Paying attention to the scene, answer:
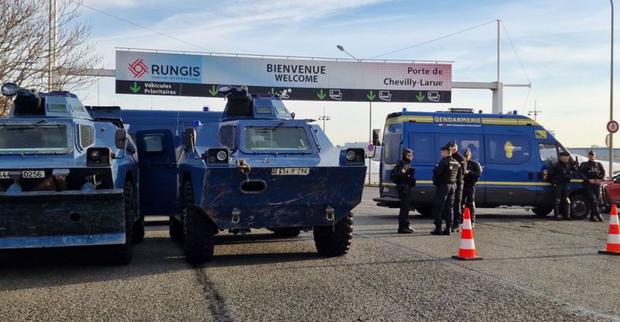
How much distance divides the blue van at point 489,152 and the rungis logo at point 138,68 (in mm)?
14138

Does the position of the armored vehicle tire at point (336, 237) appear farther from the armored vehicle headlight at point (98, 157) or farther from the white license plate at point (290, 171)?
the armored vehicle headlight at point (98, 157)

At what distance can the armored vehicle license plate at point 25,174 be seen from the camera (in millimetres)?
8164

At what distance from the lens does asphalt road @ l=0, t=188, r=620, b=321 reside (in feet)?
20.9

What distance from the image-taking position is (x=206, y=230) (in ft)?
30.5

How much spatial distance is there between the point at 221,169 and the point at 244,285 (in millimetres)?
1682

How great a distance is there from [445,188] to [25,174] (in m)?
8.06

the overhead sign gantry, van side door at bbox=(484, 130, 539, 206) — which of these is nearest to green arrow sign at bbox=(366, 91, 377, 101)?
the overhead sign gantry

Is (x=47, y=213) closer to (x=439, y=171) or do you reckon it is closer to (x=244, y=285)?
(x=244, y=285)

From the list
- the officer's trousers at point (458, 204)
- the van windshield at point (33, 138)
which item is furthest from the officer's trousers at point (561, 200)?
the van windshield at point (33, 138)

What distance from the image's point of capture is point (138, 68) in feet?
92.4

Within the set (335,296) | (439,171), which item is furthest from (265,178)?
(439,171)

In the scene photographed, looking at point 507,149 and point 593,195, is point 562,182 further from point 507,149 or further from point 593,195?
point 507,149

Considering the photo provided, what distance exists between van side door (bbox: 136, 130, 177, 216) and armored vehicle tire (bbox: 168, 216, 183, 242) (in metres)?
0.37

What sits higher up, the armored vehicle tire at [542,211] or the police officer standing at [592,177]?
the police officer standing at [592,177]
